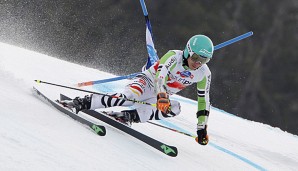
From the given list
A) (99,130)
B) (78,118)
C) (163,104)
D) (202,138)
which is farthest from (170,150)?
(78,118)

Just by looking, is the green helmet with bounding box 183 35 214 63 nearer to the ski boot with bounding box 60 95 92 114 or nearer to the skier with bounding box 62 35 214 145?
the skier with bounding box 62 35 214 145

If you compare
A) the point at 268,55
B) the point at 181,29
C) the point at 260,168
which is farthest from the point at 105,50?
the point at 260,168

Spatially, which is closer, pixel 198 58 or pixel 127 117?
pixel 198 58

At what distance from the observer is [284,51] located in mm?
35688

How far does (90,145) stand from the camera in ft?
12.3

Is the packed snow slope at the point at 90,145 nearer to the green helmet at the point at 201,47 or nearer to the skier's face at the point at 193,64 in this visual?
the skier's face at the point at 193,64

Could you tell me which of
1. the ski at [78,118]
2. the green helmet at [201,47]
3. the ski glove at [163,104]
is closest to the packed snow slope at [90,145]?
the ski at [78,118]

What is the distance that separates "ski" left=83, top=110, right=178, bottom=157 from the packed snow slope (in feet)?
0.20

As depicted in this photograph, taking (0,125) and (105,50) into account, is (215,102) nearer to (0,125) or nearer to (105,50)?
(105,50)

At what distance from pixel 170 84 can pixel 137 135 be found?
749 millimetres

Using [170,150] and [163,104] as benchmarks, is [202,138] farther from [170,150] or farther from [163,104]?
[163,104]

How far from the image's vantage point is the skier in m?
4.73

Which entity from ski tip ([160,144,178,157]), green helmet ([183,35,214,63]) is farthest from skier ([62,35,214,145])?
ski tip ([160,144,178,157])

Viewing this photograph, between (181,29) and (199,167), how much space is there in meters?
33.3
